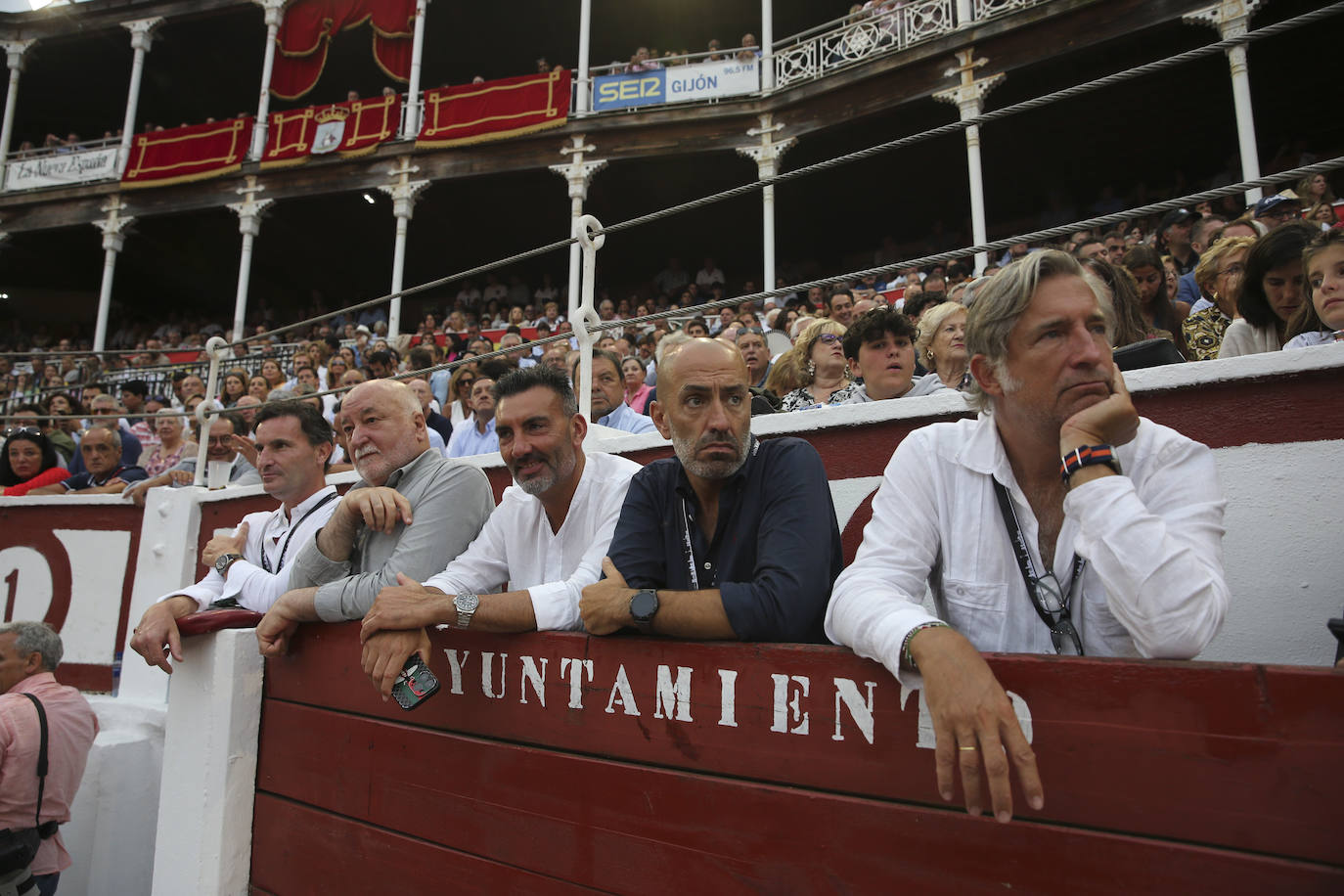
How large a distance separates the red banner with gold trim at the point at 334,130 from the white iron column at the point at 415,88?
334 mm

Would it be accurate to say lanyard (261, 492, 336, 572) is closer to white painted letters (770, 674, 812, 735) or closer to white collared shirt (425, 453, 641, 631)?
white collared shirt (425, 453, 641, 631)

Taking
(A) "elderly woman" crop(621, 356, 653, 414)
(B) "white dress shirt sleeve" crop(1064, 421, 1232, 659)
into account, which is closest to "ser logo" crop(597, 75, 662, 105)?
(A) "elderly woman" crop(621, 356, 653, 414)

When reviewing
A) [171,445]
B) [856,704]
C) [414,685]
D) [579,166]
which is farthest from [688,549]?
[579,166]

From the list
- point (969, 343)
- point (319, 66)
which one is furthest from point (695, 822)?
point (319, 66)

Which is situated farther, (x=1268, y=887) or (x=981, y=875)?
(x=981, y=875)

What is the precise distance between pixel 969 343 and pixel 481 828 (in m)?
1.55

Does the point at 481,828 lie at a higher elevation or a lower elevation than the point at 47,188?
lower

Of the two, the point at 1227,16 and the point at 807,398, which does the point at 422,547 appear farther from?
the point at 1227,16

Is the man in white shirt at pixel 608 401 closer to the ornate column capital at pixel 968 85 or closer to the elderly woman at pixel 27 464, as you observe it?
the elderly woman at pixel 27 464

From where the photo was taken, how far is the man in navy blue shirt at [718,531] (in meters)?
1.59

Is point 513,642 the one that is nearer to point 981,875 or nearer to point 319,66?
point 981,875

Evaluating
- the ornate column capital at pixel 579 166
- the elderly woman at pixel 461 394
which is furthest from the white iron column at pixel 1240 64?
the ornate column capital at pixel 579 166

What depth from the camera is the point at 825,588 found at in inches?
65.4

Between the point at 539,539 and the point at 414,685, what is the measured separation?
2.25 feet
